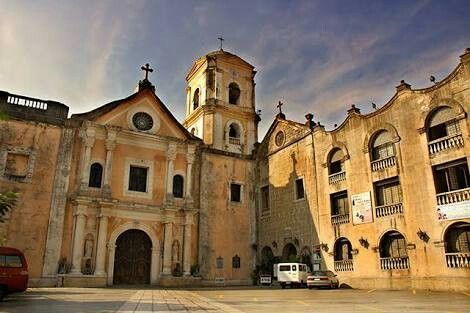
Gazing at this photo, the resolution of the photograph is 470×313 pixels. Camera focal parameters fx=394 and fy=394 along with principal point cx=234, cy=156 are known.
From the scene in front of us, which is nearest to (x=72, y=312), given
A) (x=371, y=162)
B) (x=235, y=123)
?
(x=371, y=162)

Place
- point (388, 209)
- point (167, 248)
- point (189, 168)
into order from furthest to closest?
point (189, 168), point (167, 248), point (388, 209)

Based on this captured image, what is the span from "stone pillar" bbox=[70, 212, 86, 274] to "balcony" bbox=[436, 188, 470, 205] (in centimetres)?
1822

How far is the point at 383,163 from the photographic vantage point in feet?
66.2

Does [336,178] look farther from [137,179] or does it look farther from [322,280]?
[137,179]

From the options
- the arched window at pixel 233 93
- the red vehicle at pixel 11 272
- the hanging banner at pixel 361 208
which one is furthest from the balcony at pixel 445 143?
the red vehicle at pixel 11 272

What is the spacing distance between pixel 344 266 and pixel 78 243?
14542mm

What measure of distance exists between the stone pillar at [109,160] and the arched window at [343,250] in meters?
13.5

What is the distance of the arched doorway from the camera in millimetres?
22906

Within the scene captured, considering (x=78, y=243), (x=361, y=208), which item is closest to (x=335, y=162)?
(x=361, y=208)

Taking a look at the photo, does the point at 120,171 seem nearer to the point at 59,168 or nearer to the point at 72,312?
the point at 59,168

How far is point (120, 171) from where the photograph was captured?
24.4 metres

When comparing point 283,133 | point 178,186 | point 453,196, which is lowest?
point 453,196

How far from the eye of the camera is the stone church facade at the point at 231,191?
58.3 feet

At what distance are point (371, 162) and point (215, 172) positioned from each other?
11.3 m
